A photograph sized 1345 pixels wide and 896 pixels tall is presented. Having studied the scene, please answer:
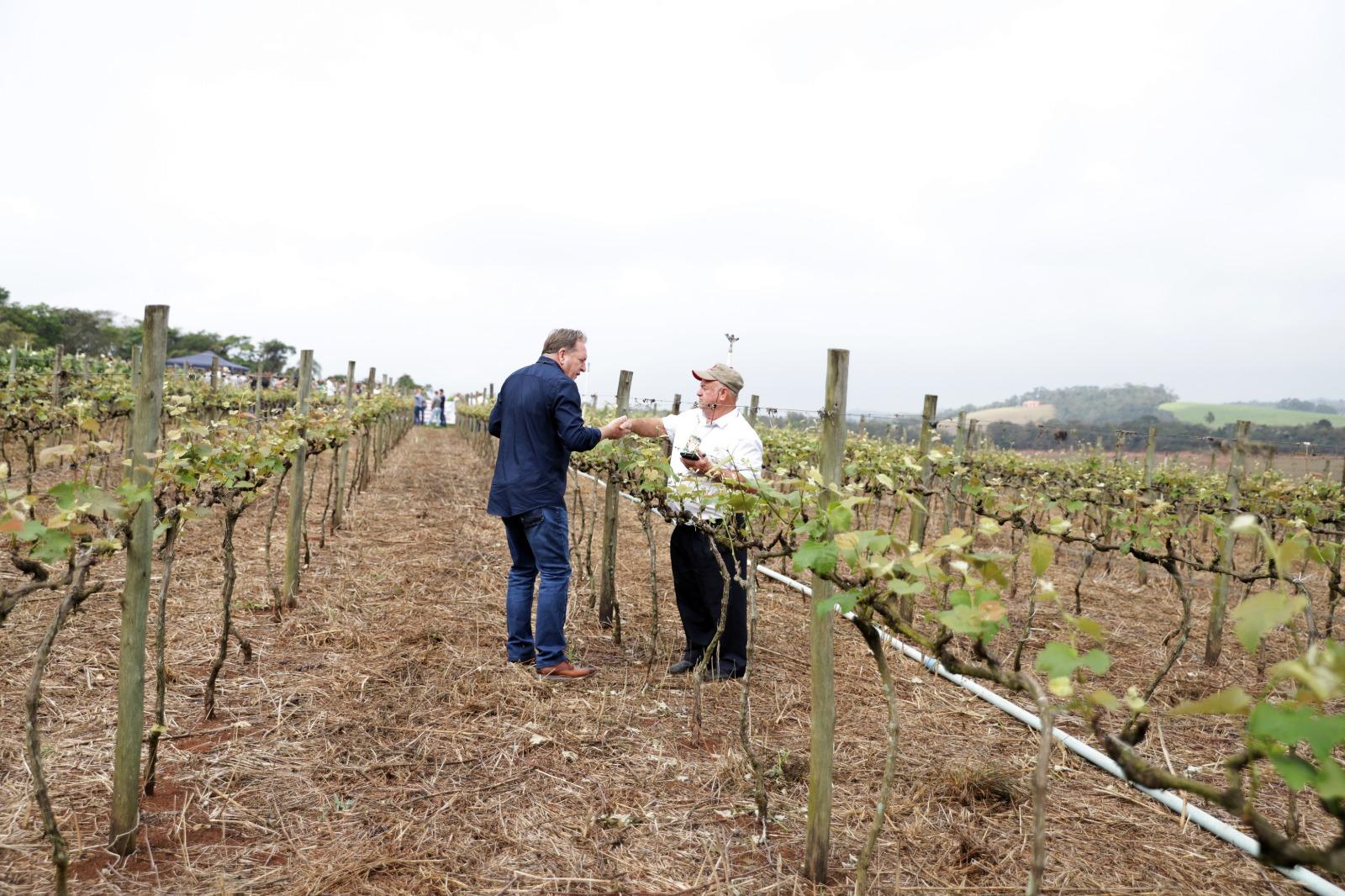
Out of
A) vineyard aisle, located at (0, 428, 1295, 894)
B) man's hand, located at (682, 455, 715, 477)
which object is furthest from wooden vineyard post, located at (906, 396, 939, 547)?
man's hand, located at (682, 455, 715, 477)

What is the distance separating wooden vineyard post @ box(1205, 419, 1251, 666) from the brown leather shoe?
3753 millimetres

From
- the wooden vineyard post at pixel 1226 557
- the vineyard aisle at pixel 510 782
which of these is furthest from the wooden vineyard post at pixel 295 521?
the wooden vineyard post at pixel 1226 557

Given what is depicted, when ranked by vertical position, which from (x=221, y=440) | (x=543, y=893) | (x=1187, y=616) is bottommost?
(x=543, y=893)

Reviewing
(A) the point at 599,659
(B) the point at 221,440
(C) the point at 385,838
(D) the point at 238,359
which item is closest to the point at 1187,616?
(A) the point at 599,659

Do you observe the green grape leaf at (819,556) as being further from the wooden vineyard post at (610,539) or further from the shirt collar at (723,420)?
the wooden vineyard post at (610,539)

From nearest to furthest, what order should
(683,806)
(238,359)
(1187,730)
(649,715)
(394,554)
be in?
(683,806) → (649,715) → (1187,730) → (394,554) → (238,359)

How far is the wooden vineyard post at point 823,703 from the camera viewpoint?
2500 mm

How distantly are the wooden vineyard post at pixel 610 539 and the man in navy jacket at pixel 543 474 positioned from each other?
95 centimetres

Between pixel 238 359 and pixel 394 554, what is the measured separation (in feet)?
209

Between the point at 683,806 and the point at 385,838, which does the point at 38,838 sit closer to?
the point at 385,838

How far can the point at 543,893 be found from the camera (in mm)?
2467

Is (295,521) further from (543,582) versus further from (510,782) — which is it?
(510,782)

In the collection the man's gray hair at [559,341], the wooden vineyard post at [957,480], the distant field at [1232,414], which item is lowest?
the wooden vineyard post at [957,480]

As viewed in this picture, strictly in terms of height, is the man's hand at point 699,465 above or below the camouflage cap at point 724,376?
below
